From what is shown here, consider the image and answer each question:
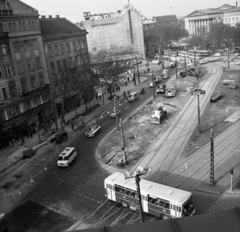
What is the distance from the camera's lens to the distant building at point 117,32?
115 m

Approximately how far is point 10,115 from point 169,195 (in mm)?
28628

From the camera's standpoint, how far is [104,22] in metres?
118

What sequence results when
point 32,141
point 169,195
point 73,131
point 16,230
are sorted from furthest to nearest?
point 73,131
point 32,141
point 16,230
point 169,195

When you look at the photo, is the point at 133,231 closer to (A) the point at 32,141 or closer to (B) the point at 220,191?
(B) the point at 220,191

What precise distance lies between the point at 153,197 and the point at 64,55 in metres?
40.8

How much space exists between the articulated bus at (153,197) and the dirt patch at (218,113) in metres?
10.1

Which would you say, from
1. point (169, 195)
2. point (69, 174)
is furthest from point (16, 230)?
point (169, 195)

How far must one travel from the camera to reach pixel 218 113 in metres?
44.3

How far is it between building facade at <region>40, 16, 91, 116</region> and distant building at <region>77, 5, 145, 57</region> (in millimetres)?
53756

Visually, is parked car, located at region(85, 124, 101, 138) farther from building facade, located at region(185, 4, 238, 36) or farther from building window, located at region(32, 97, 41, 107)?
building facade, located at region(185, 4, 238, 36)

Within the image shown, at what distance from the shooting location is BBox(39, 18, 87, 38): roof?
55319 mm

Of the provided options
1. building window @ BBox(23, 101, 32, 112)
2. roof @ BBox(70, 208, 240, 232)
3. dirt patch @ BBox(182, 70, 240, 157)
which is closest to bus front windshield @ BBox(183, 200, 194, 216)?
roof @ BBox(70, 208, 240, 232)

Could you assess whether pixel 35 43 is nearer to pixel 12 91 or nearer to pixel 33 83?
pixel 33 83

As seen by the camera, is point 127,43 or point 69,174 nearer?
point 69,174
